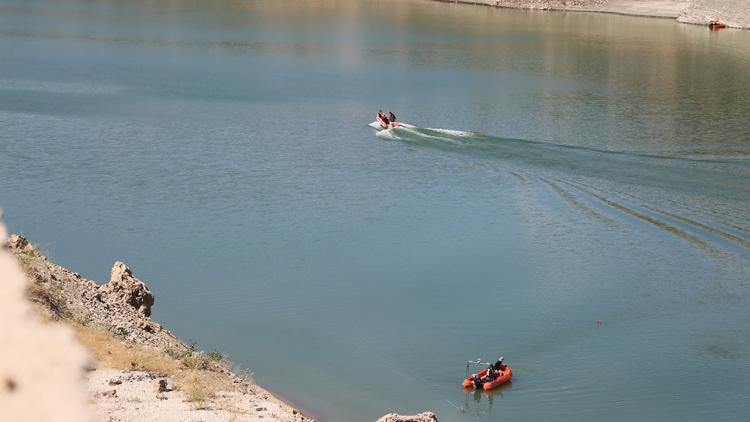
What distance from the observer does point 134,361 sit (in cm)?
1733

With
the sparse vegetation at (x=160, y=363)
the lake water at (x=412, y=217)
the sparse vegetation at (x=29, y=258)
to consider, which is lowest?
the sparse vegetation at (x=160, y=363)

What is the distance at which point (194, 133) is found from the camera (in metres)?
45.1

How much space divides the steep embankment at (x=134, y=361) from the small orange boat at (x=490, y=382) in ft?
14.3

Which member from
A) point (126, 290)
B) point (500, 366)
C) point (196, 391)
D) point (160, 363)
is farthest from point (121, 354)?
point (500, 366)

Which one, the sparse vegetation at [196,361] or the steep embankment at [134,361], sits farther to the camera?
the sparse vegetation at [196,361]

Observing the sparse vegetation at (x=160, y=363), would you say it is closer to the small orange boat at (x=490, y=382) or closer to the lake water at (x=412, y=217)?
the lake water at (x=412, y=217)

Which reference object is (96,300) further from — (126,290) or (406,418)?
(406,418)

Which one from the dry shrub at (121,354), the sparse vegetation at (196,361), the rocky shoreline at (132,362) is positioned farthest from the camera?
the sparse vegetation at (196,361)

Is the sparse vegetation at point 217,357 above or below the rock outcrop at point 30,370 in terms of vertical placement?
above

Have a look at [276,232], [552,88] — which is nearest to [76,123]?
[276,232]

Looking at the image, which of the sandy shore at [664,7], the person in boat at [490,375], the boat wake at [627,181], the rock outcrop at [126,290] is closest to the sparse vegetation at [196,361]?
the rock outcrop at [126,290]

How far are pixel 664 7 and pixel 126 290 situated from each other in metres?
99.4

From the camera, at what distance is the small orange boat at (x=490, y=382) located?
71.9 ft

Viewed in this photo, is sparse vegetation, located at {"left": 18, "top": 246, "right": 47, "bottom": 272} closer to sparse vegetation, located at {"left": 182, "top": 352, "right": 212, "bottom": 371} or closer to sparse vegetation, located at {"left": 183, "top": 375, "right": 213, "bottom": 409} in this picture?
sparse vegetation, located at {"left": 182, "top": 352, "right": 212, "bottom": 371}
